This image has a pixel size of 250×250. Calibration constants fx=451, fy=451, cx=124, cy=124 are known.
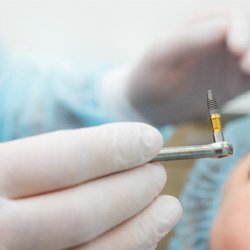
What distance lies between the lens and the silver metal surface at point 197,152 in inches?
23.6

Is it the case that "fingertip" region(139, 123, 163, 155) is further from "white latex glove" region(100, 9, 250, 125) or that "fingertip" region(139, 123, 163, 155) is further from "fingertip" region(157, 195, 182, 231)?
"white latex glove" region(100, 9, 250, 125)

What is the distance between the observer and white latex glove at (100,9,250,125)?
108 cm

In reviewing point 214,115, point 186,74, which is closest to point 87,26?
point 186,74

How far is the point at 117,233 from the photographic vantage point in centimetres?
65

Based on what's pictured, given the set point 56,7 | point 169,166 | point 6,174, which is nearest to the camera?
point 6,174

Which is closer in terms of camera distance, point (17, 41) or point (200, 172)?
point (200, 172)

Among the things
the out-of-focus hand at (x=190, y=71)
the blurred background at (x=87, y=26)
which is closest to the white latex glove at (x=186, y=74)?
the out-of-focus hand at (x=190, y=71)

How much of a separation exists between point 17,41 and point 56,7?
15cm

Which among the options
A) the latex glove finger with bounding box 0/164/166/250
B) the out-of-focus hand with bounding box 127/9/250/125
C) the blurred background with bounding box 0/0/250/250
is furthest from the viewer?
the blurred background with bounding box 0/0/250/250

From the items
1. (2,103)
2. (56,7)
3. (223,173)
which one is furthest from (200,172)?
(56,7)

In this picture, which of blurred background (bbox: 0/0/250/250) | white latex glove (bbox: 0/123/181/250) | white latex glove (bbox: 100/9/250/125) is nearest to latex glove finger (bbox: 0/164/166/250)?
white latex glove (bbox: 0/123/181/250)

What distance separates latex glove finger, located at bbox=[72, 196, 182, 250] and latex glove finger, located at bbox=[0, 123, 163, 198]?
80 mm

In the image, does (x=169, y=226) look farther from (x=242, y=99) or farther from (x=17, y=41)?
(x=17, y=41)

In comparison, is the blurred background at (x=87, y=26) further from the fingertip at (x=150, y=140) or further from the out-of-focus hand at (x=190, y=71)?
the fingertip at (x=150, y=140)
